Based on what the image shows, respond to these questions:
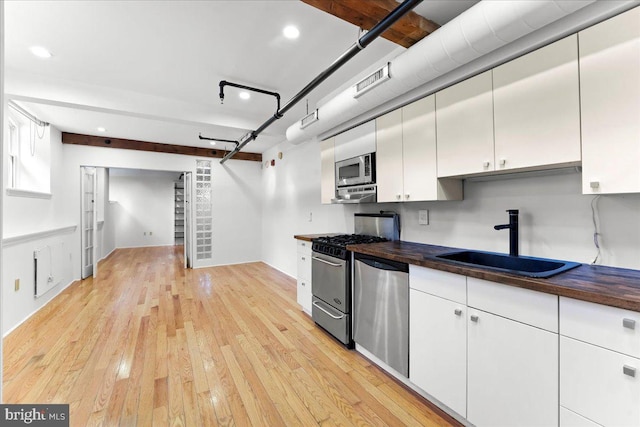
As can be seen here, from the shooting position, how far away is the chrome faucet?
188 cm

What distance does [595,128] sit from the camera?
1.38 metres

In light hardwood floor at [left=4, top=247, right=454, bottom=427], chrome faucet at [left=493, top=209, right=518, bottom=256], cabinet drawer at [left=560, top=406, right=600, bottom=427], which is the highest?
chrome faucet at [left=493, top=209, right=518, bottom=256]

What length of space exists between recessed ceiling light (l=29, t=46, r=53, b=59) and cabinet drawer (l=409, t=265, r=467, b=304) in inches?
146

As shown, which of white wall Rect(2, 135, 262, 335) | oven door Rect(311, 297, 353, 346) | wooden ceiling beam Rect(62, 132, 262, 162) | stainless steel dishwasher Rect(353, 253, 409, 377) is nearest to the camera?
stainless steel dishwasher Rect(353, 253, 409, 377)

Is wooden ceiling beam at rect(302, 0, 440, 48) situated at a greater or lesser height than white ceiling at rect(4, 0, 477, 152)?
lesser

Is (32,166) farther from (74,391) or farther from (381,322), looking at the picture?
(381,322)

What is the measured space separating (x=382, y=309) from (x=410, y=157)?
129cm

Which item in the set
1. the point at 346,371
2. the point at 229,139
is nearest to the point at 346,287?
the point at 346,371

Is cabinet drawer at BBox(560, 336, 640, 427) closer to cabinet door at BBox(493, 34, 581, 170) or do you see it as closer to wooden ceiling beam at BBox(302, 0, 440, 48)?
cabinet door at BBox(493, 34, 581, 170)

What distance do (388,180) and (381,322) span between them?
1.26 m

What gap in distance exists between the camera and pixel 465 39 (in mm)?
1654

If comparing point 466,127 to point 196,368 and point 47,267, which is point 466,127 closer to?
point 196,368

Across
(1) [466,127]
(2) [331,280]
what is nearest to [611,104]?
(1) [466,127]

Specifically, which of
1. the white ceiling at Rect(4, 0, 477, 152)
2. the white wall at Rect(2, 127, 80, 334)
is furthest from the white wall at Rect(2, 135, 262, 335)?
the white ceiling at Rect(4, 0, 477, 152)
